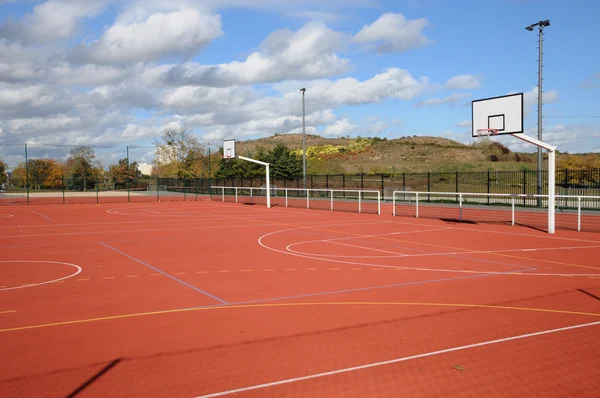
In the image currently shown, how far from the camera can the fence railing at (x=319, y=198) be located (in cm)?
3434

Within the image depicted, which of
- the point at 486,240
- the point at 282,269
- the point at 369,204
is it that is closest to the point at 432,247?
the point at 486,240

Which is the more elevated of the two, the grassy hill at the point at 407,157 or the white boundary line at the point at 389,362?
the grassy hill at the point at 407,157

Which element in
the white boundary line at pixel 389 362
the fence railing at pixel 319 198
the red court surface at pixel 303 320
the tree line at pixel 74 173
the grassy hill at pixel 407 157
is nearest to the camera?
the white boundary line at pixel 389 362

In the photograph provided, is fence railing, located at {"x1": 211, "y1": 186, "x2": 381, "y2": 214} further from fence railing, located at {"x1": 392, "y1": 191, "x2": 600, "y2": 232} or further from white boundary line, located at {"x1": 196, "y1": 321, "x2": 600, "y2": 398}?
white boundary line, located at {"x1": 196, "y1": 321, "x2": 600, "y2": 398}

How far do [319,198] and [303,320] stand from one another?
3569 cm

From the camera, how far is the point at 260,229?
2258cm

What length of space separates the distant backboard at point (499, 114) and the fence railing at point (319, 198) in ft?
24.8

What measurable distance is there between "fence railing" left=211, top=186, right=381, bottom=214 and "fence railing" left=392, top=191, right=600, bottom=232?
2.57m

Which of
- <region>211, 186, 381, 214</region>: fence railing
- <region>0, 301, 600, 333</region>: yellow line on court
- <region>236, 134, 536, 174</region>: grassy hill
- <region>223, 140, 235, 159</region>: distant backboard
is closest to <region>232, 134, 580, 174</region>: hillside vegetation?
<region>236, 134, 536, 174</region>: grassy hill

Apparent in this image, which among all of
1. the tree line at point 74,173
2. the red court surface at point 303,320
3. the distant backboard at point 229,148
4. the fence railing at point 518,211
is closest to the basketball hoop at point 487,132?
the fence railing at point 518,211

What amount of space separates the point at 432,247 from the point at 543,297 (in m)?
7.07

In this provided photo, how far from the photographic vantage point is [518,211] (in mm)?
29953

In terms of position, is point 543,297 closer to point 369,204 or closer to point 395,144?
point 369,204

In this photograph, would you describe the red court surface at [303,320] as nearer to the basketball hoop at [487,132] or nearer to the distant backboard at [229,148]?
the basketball hoop at [487,132]
